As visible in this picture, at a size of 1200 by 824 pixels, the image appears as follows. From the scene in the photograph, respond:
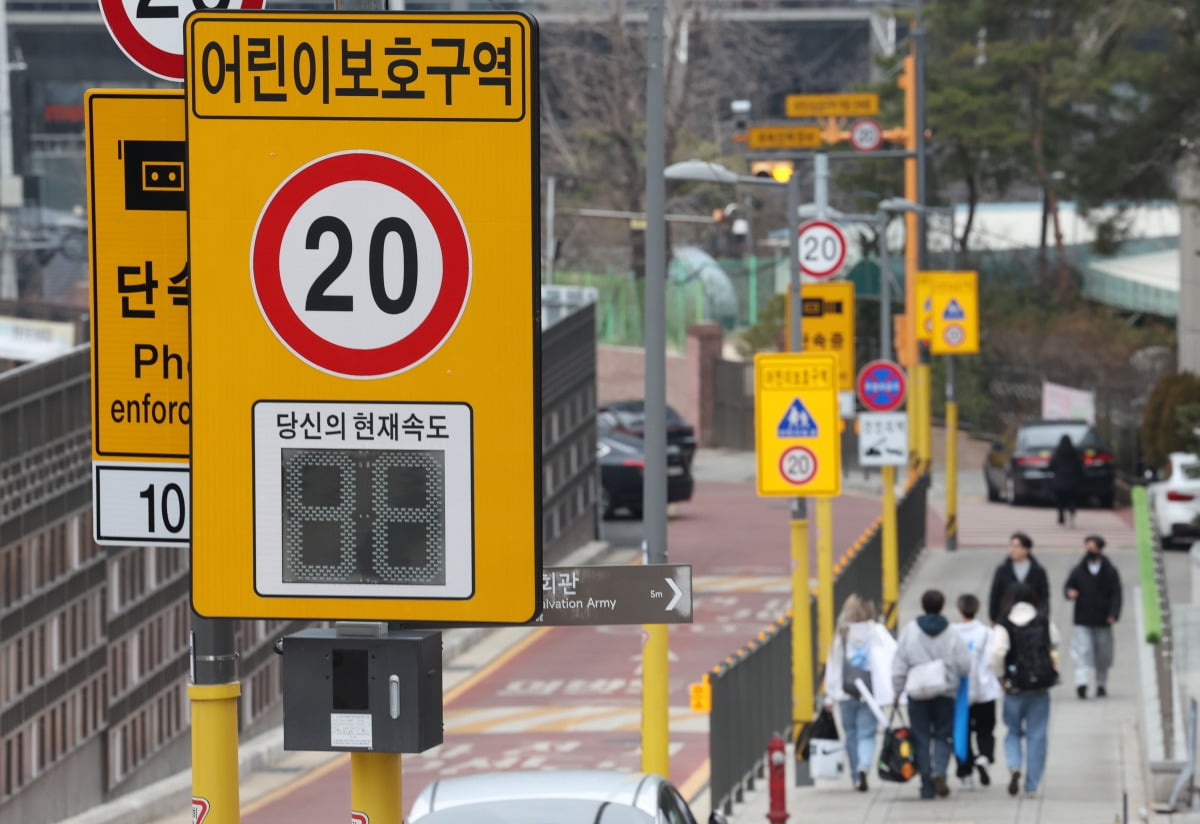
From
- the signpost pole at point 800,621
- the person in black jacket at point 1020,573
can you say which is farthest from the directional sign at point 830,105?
the person in black jacket at point 1020,573

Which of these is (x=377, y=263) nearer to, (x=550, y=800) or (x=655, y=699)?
(x=550, y=800)

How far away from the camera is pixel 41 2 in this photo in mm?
88688

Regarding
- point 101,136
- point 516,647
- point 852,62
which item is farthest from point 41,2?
point 101,136

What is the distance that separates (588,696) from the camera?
80.7 ft

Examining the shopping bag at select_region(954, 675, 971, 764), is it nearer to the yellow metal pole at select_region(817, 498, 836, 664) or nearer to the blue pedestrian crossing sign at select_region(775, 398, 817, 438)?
the blue pedestrian crossing sign at select_region(775, 398, 817, 438)

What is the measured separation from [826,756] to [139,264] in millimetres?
13816

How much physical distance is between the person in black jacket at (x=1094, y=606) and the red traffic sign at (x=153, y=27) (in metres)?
17.4

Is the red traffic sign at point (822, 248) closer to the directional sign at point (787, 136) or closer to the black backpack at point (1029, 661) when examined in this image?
the directional sign at point (787, 136)

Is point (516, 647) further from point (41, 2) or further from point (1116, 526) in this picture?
point (41, 2)

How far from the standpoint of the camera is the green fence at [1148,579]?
16.8 metres

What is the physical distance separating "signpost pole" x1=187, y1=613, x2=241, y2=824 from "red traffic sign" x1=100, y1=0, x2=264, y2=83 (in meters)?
1.49

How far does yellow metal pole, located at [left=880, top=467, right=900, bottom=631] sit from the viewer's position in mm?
27109

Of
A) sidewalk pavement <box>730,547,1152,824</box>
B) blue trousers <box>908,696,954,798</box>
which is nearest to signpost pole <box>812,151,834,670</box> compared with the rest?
sidewalk pavement <box>730,547,1152,824</box>

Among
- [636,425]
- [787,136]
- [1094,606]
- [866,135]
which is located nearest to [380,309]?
[1094,606]
